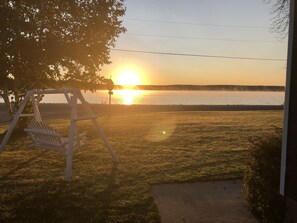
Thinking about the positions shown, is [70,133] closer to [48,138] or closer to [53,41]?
[48,138]

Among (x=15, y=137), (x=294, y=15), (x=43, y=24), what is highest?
(x=43, y=24)

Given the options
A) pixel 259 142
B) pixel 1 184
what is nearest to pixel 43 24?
pixel 1 184

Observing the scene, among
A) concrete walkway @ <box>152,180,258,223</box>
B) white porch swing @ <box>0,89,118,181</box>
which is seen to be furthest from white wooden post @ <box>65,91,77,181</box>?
concrete walkway @ <box>152,180,258,223</box>

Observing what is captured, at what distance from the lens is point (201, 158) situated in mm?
10125

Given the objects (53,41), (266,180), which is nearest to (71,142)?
(266,180)

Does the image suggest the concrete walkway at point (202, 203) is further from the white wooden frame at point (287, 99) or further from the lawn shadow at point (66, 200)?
the white wooden frame at point (287, 99)

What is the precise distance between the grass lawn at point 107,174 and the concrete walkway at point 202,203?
0.86ft

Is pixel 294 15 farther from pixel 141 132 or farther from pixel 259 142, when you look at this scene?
pixel 141 132

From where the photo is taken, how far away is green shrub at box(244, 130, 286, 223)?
489 cm

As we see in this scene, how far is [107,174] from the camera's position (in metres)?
8.30

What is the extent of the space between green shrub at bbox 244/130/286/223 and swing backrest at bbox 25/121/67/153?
4809 mm

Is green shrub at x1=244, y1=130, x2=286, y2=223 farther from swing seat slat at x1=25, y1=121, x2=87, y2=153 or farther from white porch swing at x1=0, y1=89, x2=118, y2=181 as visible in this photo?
swing seat slat at x1=25, y1=121, x2=87, y2=153

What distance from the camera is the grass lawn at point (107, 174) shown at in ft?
19.2

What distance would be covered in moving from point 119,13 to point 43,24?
3604mm
